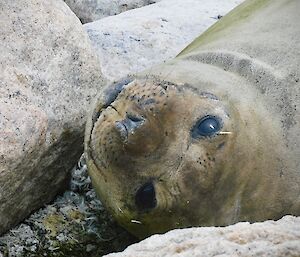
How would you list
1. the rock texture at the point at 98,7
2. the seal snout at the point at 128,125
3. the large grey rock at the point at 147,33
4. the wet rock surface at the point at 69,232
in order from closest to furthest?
the seal snout at the point at 128,125 → the wet rock surface at the point at 69,232 → the large grey rock at the point at 147,33 → the rock texture at the point at 98,7

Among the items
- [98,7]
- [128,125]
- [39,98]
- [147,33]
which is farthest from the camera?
[98,7]

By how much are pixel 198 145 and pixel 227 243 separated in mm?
710

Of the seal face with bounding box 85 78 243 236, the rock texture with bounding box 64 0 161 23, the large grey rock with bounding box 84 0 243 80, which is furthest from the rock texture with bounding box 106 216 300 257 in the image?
the rock texture with bounding box 64 0 161 23

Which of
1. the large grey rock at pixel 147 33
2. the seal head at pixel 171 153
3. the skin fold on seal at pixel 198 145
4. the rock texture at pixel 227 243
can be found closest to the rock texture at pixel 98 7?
the large grey rock at pixel 147 33

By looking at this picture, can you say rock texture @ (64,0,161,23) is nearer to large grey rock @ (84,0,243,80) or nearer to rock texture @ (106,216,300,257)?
large grey rock @ (84,0,243,80)

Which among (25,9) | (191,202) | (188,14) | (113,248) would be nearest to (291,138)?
(191,202)

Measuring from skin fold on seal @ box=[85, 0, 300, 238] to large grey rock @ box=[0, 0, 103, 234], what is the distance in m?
0.24

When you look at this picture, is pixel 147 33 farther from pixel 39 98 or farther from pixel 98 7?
pixel 39 98

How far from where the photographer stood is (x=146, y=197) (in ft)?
10.5

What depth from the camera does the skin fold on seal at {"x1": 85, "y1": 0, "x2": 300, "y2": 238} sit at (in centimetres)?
312

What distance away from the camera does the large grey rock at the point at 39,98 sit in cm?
335

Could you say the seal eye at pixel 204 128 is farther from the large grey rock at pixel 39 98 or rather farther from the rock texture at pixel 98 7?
the rock texture at pixel 98 7

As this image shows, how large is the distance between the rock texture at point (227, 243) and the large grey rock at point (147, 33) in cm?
196

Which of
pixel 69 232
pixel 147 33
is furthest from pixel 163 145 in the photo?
pixel 147 33
